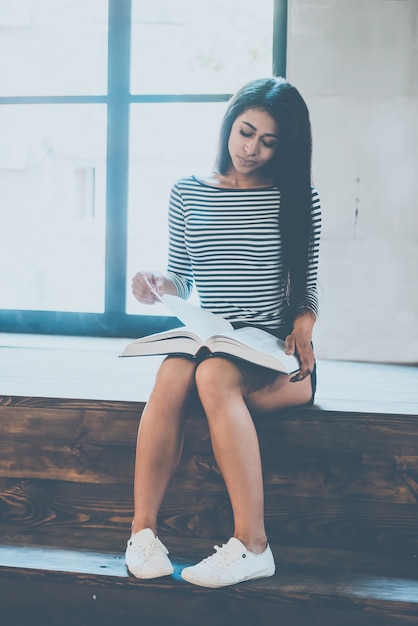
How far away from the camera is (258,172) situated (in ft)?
5.34

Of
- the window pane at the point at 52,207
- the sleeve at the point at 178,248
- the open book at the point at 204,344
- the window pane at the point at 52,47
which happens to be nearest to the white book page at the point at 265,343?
the open book at the point at 204,344

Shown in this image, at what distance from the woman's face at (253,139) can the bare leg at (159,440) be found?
0.50 metres

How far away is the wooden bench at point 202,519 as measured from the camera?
1.23 meters

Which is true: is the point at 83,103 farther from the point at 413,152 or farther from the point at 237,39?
the point at 413,152

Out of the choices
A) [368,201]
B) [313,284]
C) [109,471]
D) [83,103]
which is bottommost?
[109,471]

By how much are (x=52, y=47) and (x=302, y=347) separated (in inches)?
72.7

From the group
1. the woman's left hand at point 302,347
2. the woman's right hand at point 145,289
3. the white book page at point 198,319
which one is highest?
the woman's right hand at point 145,289

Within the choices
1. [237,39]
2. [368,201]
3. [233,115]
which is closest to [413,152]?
[368,201]

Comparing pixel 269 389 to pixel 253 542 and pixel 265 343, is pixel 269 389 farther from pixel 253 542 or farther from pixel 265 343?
pixel 253 542

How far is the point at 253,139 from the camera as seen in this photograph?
1516mm

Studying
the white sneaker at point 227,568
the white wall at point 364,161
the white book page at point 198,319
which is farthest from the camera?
the white wall at point 364,161

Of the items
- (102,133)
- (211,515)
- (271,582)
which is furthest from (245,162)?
(102,133)

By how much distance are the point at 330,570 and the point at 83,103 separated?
1.98 m

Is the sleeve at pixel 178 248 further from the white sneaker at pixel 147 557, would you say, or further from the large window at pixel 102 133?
the large window at pixel 102 133
